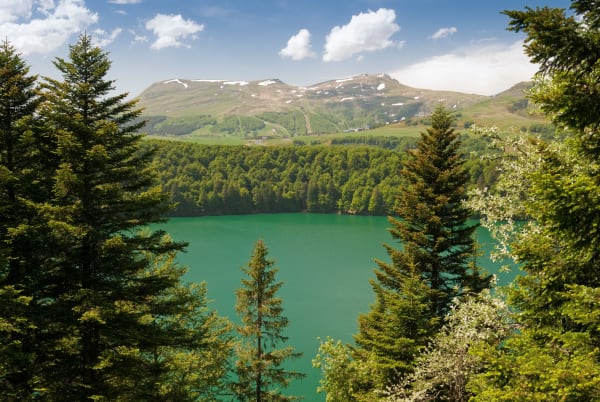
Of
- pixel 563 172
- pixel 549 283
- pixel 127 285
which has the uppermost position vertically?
pixel 563 172

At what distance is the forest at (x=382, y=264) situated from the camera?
5094 millimetres

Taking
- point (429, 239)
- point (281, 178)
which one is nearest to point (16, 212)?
point (429, 239)

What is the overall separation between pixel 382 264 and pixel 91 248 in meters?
9.67

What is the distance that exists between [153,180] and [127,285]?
2.87 m

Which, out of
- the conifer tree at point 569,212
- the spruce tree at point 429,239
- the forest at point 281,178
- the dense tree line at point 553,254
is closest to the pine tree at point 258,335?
the spruce tree at point 429,239

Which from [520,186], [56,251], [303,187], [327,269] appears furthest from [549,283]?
[303,187]

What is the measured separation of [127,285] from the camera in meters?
10.4

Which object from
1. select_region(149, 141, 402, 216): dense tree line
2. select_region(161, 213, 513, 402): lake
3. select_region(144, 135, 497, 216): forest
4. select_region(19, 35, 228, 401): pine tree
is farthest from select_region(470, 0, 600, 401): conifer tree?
select_region(149, 141, 402, 216): dense tree line

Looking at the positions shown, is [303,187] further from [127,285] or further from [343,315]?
[127,285]

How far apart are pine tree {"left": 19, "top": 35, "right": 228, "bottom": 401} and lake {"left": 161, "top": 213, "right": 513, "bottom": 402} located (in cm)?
952

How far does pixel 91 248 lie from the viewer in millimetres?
9656

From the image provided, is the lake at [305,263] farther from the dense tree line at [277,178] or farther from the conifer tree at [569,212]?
the conifer tree at [569,212]

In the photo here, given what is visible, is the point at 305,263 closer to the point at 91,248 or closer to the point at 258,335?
the point at 258,335

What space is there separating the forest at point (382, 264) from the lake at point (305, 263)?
646 centimetres
